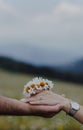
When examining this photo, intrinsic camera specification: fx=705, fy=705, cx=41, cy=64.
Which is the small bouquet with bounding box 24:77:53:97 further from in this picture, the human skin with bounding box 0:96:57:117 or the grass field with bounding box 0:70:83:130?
the grass field with bounding box 0:70:83:130

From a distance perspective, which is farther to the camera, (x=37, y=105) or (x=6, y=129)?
(x=6, y=129)

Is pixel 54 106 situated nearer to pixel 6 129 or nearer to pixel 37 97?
pixel 37 97

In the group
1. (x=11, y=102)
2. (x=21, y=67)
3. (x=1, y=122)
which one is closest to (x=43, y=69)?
(x=21, y=67)

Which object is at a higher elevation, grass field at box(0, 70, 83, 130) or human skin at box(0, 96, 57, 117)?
human skin at box(0, 96, 57, 117)

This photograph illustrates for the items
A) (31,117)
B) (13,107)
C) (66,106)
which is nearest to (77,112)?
(66,106)

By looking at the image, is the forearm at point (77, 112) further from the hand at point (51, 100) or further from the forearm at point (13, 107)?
the forearm at point (13, 107)

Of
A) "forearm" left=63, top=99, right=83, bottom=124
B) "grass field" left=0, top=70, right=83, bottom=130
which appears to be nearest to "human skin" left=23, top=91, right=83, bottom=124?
"forearm" left=63, top=99, right=83, bottom=124
